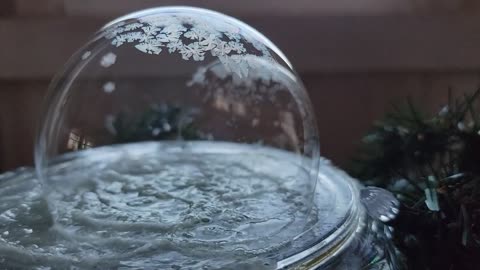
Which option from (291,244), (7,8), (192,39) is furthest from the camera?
(7,8)

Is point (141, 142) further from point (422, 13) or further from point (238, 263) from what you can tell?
point (422, 13)

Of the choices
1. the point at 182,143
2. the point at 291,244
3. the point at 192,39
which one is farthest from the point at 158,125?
the point at 291,244

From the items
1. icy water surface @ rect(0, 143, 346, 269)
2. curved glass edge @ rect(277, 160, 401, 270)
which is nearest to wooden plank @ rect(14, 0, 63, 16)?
icy water surface @ rect(0, 143, 346, 269)

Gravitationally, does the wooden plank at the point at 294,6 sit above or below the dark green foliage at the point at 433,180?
above

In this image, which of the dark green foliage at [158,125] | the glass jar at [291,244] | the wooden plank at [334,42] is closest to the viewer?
the glass jar at [291,244]

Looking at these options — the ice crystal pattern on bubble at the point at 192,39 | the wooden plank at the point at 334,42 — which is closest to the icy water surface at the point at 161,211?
the ice crystal pattern on bubble at the point at 192,39

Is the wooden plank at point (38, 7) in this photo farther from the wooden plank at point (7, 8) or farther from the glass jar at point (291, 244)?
the glass jar at point (291, 244)

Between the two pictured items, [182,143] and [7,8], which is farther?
[7,8]

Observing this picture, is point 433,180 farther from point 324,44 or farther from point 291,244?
point 324,44
